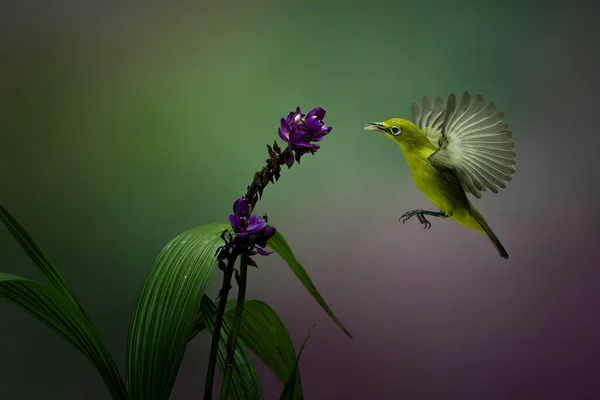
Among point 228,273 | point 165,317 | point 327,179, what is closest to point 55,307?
point 165,317

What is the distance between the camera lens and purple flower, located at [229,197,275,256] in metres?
0.71

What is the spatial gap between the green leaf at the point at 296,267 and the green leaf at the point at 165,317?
0.33ft

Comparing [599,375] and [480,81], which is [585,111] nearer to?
[480,81]

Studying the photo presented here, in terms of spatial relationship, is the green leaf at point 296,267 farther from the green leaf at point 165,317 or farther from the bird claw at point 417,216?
the bird claw at point 417,216

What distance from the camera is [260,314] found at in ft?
3.13

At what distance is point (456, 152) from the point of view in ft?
3.73

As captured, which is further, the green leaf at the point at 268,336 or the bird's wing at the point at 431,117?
the bird's wing at the point at 431,117

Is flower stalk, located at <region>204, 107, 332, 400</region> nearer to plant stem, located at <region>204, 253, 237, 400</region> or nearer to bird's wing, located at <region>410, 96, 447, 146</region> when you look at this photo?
plant stem, located at <region>204, 253, 237, 400</region>

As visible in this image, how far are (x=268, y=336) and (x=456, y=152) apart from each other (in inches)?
22.1

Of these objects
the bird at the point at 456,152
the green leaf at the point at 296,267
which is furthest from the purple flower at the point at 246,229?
the bird at the point at 456,152

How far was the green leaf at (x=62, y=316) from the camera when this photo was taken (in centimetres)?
72

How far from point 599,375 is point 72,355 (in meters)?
1.25

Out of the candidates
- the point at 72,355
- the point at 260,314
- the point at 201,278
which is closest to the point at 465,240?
the point at 260,314

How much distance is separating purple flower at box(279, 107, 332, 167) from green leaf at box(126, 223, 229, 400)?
0.62ft
